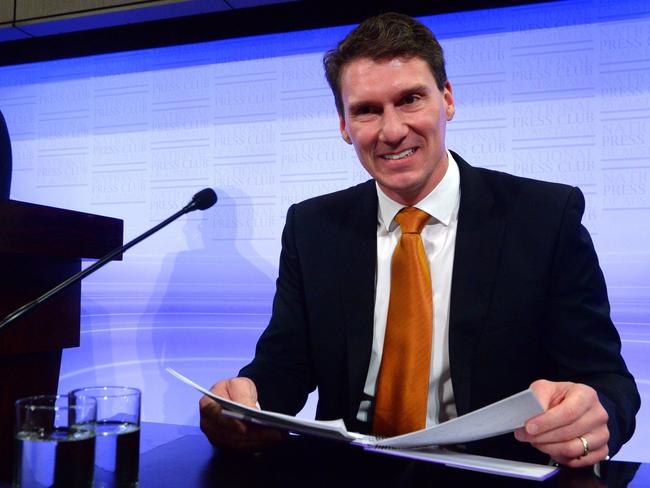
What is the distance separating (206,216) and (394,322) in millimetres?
1318

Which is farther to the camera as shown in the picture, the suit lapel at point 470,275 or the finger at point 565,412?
the suit lapel at point 470,275

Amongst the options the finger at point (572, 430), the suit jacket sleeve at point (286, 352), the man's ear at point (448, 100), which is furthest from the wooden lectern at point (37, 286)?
the finger at point (572, 430)

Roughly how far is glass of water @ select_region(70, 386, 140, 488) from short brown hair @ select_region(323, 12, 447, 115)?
871mm

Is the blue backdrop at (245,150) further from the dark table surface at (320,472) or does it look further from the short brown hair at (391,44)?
the dark table surface at (320,472)

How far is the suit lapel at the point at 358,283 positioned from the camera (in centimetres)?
124

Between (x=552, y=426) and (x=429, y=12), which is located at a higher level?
(x=429, y=12)

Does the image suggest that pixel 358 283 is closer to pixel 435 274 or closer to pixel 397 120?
pixel 435 274

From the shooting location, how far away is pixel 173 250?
2395 mm

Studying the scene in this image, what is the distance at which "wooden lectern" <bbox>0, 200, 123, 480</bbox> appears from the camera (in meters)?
1.33

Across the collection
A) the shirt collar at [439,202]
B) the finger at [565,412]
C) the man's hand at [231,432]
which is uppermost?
the shirt collar at [439,202]

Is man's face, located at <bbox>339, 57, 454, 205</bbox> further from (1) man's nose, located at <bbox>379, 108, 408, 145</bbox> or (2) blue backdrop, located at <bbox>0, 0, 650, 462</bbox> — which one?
(2) blue backdrop, located at <bbox>0, 0, 650, 462</bbox>

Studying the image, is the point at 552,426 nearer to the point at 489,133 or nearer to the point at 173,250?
the point at 489,133

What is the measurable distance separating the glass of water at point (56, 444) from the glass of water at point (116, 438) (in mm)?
18

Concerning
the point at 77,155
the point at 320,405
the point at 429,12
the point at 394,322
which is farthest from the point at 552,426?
the point at 77,155
